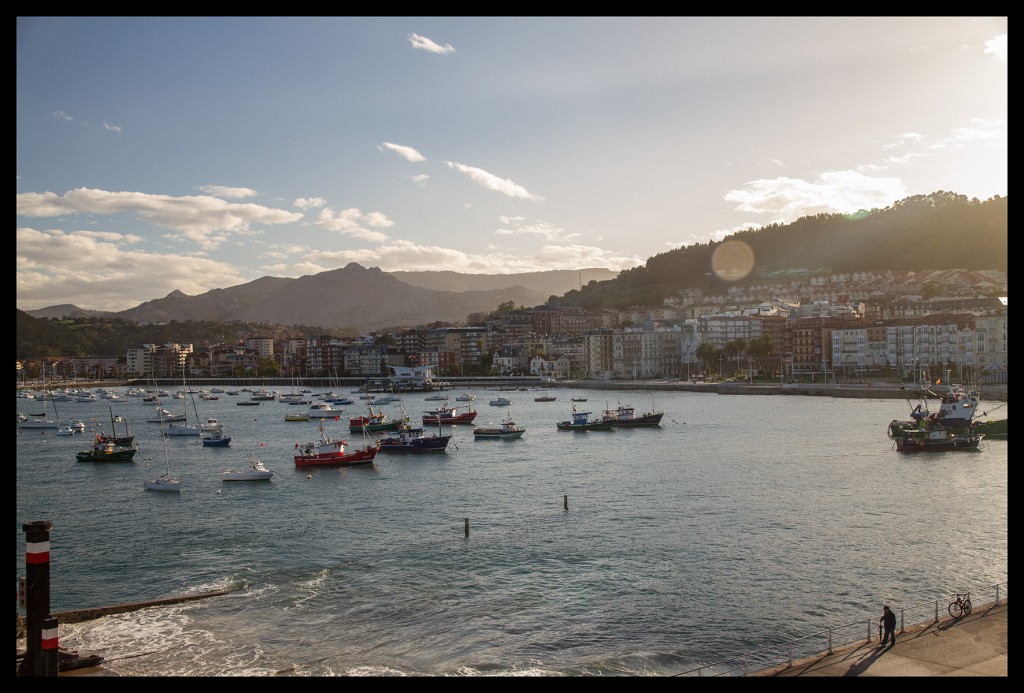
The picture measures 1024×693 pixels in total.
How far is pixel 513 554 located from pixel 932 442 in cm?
1495

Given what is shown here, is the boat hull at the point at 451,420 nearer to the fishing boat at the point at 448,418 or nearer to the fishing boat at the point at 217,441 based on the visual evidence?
the fishing boat at the point at 448,418

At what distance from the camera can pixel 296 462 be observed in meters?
20.4

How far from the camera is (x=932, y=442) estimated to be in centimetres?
2103

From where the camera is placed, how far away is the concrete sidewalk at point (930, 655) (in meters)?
5.34

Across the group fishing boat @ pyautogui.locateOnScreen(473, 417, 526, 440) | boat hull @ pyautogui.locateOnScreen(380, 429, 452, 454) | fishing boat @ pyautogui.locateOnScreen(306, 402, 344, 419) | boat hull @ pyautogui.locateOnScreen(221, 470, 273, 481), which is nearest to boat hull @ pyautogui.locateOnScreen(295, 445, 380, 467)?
boat hull @ pyautogui.locateOnScreen(221, 470, 273, 481)

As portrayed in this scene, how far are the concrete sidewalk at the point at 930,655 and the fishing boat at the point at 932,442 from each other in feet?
51.5

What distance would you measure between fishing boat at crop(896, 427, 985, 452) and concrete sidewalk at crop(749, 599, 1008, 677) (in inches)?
618

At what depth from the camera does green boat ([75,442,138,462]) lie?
2255 centimetres

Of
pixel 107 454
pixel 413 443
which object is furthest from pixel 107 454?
pixel 413 443

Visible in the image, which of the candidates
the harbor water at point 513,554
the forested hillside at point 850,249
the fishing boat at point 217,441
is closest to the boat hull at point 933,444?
the harbor water at point 513,554
